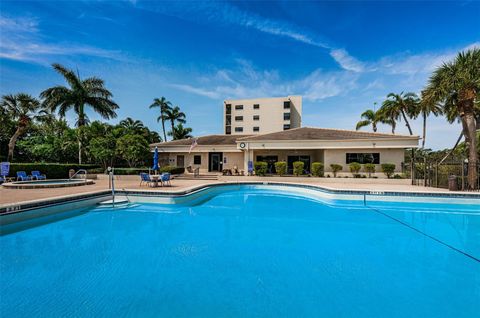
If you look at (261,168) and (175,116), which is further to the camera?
(175,116)

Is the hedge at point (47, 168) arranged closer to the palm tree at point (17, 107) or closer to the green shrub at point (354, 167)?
the palm tree at point (17, 107)

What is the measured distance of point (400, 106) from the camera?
34.2 m

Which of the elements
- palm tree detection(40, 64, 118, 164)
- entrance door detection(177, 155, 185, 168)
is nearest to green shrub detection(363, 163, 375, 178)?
entrance door detection(177, 155, 185, 168)

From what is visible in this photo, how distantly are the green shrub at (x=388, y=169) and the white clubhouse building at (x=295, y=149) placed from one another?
0.65m

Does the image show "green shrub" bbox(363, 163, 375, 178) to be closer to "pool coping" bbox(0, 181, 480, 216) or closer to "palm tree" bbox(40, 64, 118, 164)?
"pool coping" bbox(0, 181, 480, 216)

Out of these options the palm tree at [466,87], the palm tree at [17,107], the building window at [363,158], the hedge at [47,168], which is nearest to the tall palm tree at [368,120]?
the building window at [363,158]

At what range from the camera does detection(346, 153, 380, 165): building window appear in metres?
22.9

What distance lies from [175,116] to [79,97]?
22.4 metres

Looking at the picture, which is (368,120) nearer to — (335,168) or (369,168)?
(369,168)

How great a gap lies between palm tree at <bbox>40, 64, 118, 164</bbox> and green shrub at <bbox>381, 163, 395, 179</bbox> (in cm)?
3232

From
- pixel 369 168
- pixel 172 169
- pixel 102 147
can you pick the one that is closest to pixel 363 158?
pixel 369 168

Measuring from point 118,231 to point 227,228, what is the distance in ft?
12.7

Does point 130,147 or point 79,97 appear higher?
point 79,97

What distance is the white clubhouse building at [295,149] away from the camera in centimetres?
2234
